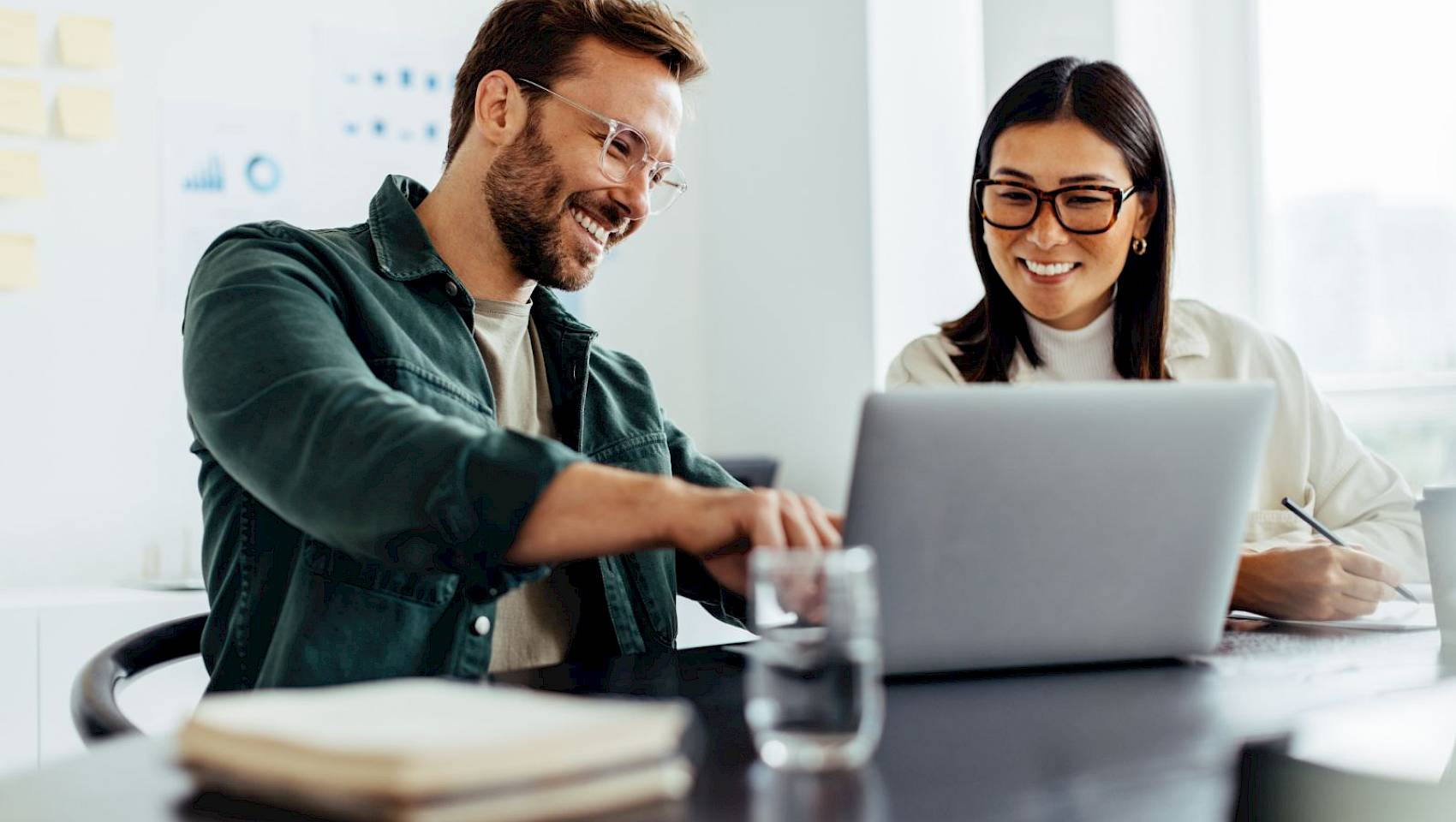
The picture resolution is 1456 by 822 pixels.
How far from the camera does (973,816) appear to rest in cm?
64

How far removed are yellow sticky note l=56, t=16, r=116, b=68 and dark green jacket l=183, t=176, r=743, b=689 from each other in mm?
1367

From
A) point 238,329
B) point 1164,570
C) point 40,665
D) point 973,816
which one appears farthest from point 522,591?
point 40,665

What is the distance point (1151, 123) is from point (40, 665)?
1940mm

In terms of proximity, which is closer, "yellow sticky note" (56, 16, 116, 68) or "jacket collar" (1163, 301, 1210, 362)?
"jacket collar" (1163, 301, 1210, 362)

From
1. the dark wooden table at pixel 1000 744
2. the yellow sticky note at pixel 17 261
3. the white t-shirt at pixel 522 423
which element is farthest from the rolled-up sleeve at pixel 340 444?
the yellow sticky note at pixel 17 261

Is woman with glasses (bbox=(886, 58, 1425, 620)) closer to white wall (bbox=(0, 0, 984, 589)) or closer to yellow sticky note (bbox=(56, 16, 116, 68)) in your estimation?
white wall (bbox=(0, 0, 984, 589))

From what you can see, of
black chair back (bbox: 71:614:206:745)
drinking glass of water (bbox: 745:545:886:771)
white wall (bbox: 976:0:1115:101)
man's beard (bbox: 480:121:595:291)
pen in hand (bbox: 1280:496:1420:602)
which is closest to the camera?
drinking glass of water (bbox: 745:545:886:771)

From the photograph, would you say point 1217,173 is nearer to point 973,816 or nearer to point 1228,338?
point 1228,338

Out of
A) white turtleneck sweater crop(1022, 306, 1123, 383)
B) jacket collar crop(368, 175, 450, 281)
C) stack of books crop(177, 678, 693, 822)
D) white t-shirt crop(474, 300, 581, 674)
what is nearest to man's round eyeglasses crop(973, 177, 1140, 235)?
white turtleneck sweater crop(1022, 306, 1123, 383)

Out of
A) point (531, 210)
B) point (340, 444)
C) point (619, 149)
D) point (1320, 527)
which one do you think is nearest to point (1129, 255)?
point (1320, 527)

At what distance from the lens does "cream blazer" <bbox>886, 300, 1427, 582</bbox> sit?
1.65 m

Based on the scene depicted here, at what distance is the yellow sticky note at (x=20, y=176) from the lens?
2.52m

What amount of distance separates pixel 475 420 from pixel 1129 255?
A: 42.3 inches

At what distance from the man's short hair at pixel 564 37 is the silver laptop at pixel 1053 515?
2.73 ft
